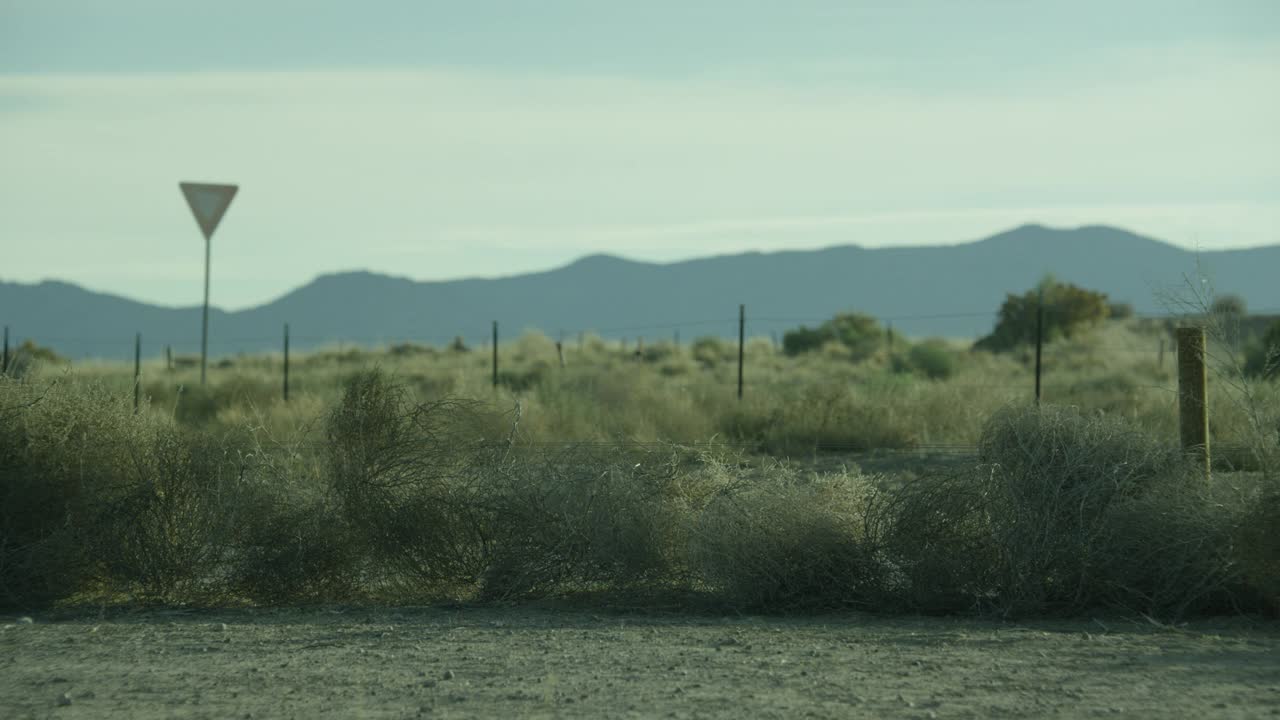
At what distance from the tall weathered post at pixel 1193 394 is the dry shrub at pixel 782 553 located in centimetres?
273

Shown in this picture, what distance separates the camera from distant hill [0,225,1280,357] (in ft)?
546

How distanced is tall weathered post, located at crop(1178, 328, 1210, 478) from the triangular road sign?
43.2ft

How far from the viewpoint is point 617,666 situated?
8102mm

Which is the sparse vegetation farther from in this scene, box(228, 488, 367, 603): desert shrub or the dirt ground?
the dirt ground

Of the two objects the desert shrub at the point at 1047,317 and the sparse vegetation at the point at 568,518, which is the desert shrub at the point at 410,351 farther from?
the sparse vegetation at the point at 568,518

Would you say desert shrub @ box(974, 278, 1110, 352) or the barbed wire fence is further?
desert shrub @ box(974, 278, 1110, 352)

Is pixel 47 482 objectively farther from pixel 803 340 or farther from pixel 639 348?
pixel 803 340

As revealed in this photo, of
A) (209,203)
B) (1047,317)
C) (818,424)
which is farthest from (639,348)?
(209,203)

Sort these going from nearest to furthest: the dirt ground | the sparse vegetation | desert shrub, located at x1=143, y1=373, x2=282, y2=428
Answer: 1. the dirt ground
2. the sparse vegetation
3. desert shrub, located at x1=143, y1=373, x2=282, y2=428

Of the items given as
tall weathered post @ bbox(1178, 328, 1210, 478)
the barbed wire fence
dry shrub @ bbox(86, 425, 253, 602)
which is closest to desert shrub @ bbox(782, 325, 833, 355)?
the barbed wire fence

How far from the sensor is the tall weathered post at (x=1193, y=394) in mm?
10718

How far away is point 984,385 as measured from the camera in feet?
89.5

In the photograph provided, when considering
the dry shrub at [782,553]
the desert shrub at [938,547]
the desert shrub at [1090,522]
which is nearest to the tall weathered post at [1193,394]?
the desert shrub at [1090,522]

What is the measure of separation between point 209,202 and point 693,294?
159 meters
